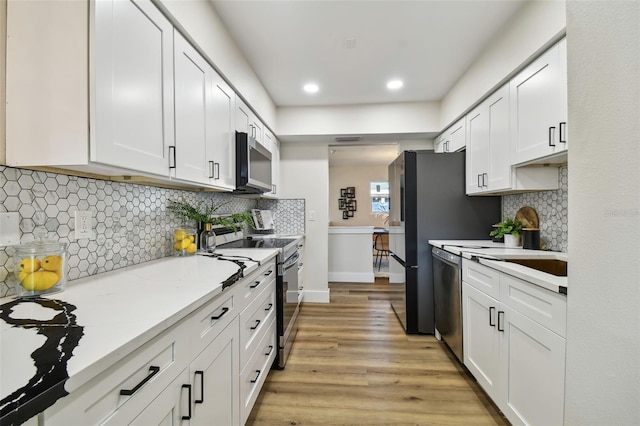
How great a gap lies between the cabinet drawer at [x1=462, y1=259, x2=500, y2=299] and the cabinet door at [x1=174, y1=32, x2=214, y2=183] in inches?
71.4

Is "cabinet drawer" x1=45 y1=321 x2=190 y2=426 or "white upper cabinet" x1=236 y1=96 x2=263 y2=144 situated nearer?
"cabinet drawer" x1=45 y1=321 x2=190 y2=426

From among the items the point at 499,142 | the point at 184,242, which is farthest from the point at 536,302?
the point at 184,242

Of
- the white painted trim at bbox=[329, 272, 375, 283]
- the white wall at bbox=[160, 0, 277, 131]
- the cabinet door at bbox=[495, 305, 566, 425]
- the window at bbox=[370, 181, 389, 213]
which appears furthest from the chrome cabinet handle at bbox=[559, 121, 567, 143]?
the window at bbox=[370, 181, 389, 213]

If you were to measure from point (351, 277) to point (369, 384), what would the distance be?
110 inches

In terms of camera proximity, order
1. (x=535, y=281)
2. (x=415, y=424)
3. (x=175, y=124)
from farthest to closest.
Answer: (x=415, y=424) < (x=175, y=124) < (x=535, y=281)

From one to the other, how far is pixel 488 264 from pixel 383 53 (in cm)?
180

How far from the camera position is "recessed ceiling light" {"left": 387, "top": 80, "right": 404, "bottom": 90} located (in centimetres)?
275

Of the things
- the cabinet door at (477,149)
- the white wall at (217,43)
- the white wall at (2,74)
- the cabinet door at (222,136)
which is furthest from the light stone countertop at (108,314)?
the cabinet door at (477,149)

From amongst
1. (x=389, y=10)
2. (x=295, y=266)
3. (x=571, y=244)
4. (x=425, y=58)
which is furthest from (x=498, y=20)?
(x=295, y=266)

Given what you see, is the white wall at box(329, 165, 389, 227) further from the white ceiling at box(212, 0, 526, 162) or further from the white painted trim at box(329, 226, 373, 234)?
the white ceiling at box(212, 0, 526, 162)

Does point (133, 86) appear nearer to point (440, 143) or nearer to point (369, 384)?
point (369, 384)

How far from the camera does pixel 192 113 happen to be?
4.98 feet

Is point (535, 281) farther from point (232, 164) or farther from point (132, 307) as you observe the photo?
point (232, 164)

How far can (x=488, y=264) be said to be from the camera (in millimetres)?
1678
